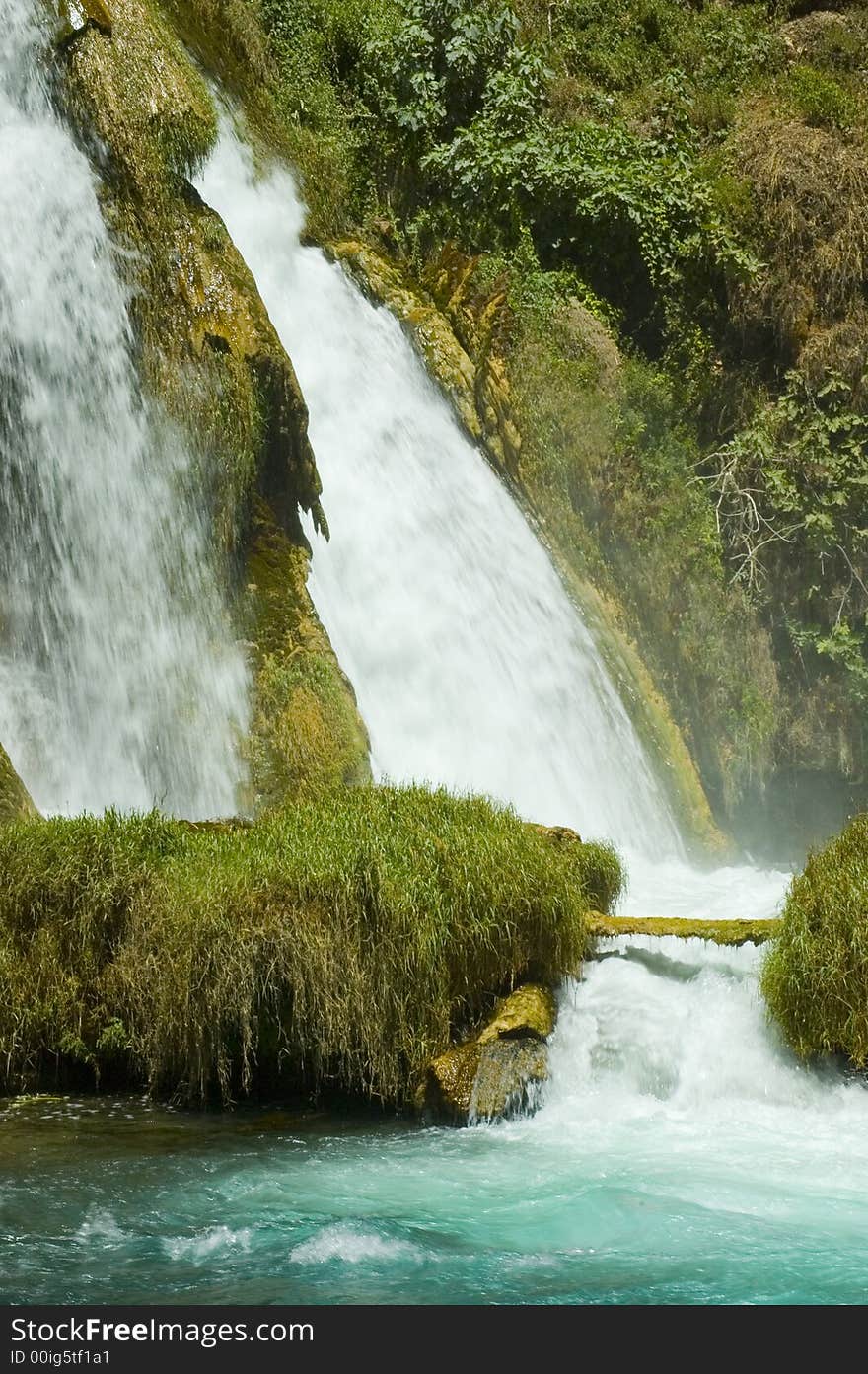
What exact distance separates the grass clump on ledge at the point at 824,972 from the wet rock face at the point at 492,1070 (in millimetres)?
1411

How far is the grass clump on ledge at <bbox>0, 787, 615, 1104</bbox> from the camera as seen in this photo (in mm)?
8320

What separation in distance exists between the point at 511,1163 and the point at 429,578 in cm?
921

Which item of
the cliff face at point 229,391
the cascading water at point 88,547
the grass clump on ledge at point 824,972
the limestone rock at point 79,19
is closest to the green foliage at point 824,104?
the cliff face at point 229,391

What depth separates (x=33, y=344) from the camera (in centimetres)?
1291

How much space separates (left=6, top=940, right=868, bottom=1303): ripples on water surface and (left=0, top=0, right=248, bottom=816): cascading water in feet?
13.9

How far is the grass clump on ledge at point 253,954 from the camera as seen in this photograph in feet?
27.3

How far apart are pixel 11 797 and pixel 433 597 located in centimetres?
694

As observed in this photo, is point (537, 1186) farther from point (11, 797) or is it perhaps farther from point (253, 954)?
point (11, 797)

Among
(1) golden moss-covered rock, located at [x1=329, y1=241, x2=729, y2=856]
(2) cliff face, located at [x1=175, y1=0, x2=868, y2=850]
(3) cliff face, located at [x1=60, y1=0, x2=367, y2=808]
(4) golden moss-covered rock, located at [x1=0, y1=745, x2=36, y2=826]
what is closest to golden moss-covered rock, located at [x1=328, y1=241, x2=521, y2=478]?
(1) golden moss-covered rock, located at [x1=329, y1=241, x2=729, y2=856]

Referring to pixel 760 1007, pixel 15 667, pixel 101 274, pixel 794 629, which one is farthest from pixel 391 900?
pixel 794 629

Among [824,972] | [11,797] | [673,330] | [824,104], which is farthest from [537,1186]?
[824,104]

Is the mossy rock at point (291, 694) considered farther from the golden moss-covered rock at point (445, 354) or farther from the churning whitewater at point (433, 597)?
the golden moss-covered rock at point (445, 354)

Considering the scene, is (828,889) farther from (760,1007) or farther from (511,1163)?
(511,1163)
